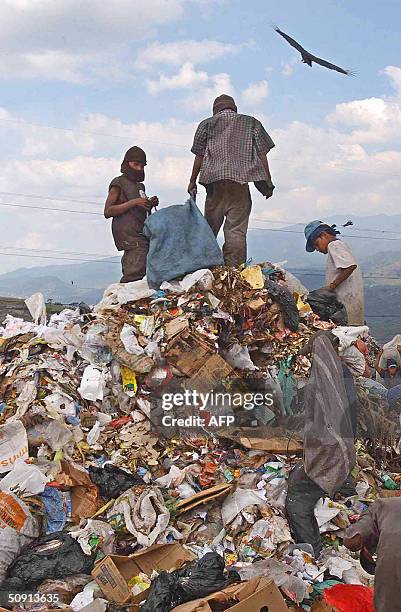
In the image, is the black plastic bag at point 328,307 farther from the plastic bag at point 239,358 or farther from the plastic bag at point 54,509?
the plastic bag at point 54,509

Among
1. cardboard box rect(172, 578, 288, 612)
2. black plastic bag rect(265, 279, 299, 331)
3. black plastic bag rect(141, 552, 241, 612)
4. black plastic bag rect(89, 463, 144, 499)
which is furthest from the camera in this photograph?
black plastic bag rect(265, 279, 299, 331)

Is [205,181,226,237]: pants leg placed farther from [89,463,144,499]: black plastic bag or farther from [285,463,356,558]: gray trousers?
[285,463,356,558]: gray trousers

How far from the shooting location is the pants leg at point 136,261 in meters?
6.06

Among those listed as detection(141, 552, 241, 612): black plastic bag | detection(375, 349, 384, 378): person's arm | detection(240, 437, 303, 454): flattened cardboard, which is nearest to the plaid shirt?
detection(375, 349, 384, 378): person's arm

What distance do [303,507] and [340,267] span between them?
2557 mm

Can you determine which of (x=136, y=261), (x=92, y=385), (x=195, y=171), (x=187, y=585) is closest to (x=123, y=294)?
(x=136, y=261)

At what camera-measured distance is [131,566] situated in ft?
11.8

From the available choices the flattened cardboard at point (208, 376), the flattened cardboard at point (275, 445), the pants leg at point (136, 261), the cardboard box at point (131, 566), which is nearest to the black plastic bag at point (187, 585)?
the cardboard box at point (131, 566)

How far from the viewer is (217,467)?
4.55 m

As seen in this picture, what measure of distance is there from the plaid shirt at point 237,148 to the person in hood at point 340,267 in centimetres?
70

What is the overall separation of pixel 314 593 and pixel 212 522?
821mm

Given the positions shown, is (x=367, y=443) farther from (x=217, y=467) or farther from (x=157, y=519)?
(x=157, y=519)

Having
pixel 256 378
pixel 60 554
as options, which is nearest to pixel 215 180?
pixel 256 378

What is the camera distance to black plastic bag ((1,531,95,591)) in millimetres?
3527
